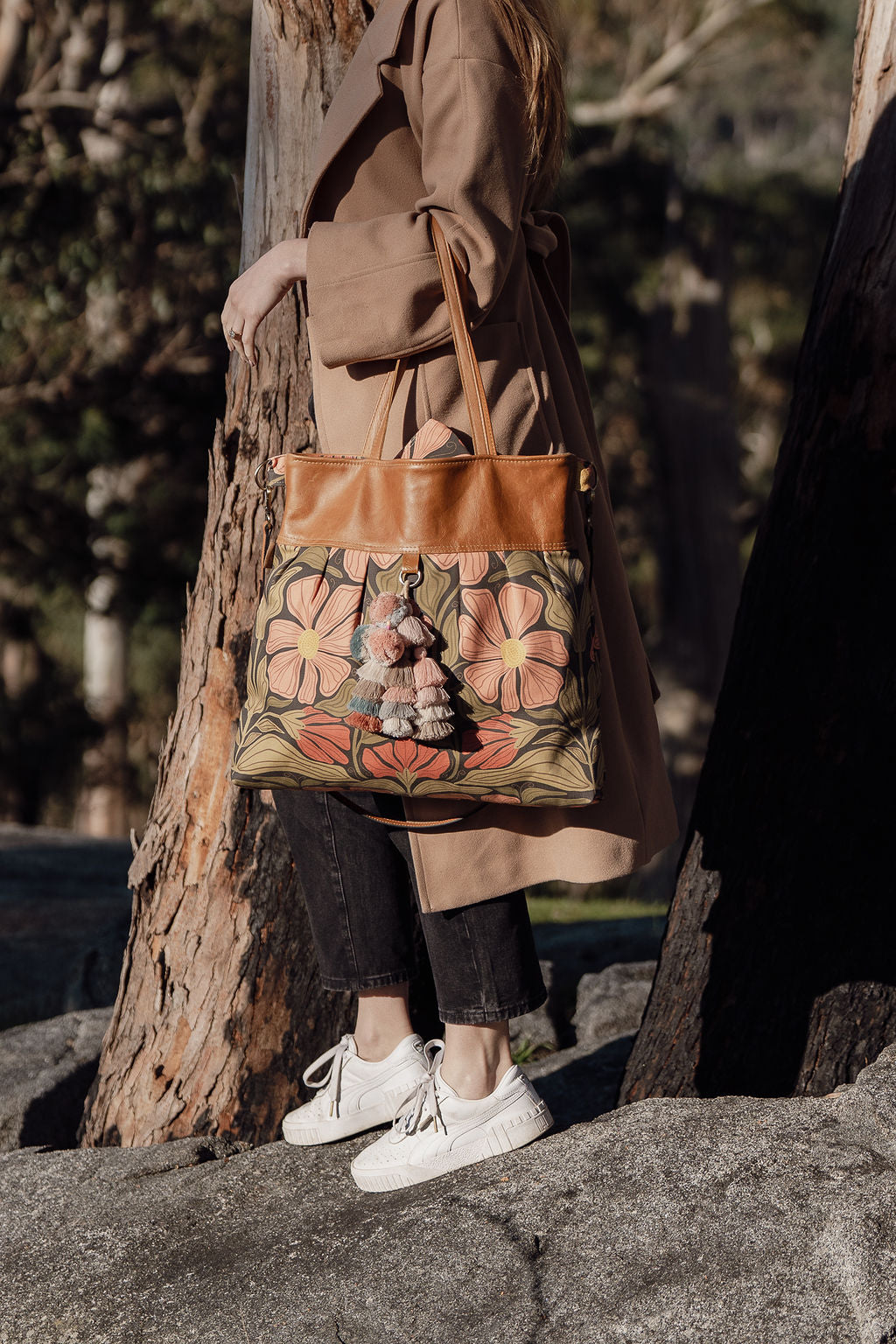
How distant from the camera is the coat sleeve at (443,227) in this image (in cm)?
168

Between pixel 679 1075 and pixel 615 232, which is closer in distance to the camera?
pixel 679 1075

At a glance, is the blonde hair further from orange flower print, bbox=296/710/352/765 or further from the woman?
orange flower print, bbox=296/710/352/765

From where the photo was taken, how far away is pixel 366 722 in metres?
1.64

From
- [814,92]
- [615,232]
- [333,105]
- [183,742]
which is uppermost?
[814,92]

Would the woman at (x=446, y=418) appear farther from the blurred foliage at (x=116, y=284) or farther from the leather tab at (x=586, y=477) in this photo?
the blurred foliage at (x=116, y=284)

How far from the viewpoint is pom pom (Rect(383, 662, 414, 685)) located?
1.61 metres

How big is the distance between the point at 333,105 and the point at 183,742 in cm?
114

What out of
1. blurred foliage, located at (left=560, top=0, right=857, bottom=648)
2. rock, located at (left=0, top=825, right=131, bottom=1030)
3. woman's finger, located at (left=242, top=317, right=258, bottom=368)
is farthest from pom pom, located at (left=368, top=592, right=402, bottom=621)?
blurred foliage, located at (left=560, top=0, right=857, bottom=648)

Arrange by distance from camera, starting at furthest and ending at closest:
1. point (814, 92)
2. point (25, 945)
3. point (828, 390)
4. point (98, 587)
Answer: point (814, 92) < point (98, 587) < point (25, 945) < point (828, 390)

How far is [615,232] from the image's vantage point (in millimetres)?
11945

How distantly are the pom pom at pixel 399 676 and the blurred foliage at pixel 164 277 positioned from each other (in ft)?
22.8

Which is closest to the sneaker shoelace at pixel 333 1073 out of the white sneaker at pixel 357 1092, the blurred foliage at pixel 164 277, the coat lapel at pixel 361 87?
the white sneaker at pixel 357 1092

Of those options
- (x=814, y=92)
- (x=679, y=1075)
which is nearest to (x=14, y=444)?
(x=679, y=1075)

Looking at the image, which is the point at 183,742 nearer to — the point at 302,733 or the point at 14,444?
the point at 302,733
